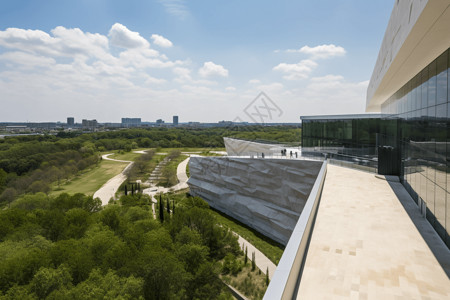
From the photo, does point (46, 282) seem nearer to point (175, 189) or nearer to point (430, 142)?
point (430, 142)

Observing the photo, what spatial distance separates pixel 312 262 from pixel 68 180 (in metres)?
59.4

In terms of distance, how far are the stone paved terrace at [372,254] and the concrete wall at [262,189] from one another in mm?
11968

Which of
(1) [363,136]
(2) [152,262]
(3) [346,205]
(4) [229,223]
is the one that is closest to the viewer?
(3) [346,205]

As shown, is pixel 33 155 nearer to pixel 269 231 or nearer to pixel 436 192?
pixel 269 231

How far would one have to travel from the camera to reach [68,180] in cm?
5444

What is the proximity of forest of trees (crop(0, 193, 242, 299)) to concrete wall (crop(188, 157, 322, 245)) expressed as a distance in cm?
490

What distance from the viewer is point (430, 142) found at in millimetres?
9422

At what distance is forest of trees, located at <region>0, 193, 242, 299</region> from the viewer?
42.5 ft

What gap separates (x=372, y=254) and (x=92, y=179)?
57876mm

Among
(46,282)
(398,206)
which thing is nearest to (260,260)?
(398,206)

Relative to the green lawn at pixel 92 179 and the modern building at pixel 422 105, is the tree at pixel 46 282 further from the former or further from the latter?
the green lawn at pixel 92 179

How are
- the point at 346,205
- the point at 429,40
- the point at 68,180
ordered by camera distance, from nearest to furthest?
the point at 429,40, the point at 346,205, the point at 68,180

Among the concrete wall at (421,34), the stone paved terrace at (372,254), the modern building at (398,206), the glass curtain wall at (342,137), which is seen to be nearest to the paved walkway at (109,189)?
the glass curtain wall at (342,137)

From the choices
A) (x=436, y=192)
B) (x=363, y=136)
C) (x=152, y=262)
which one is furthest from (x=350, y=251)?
(x=363, y=136)
